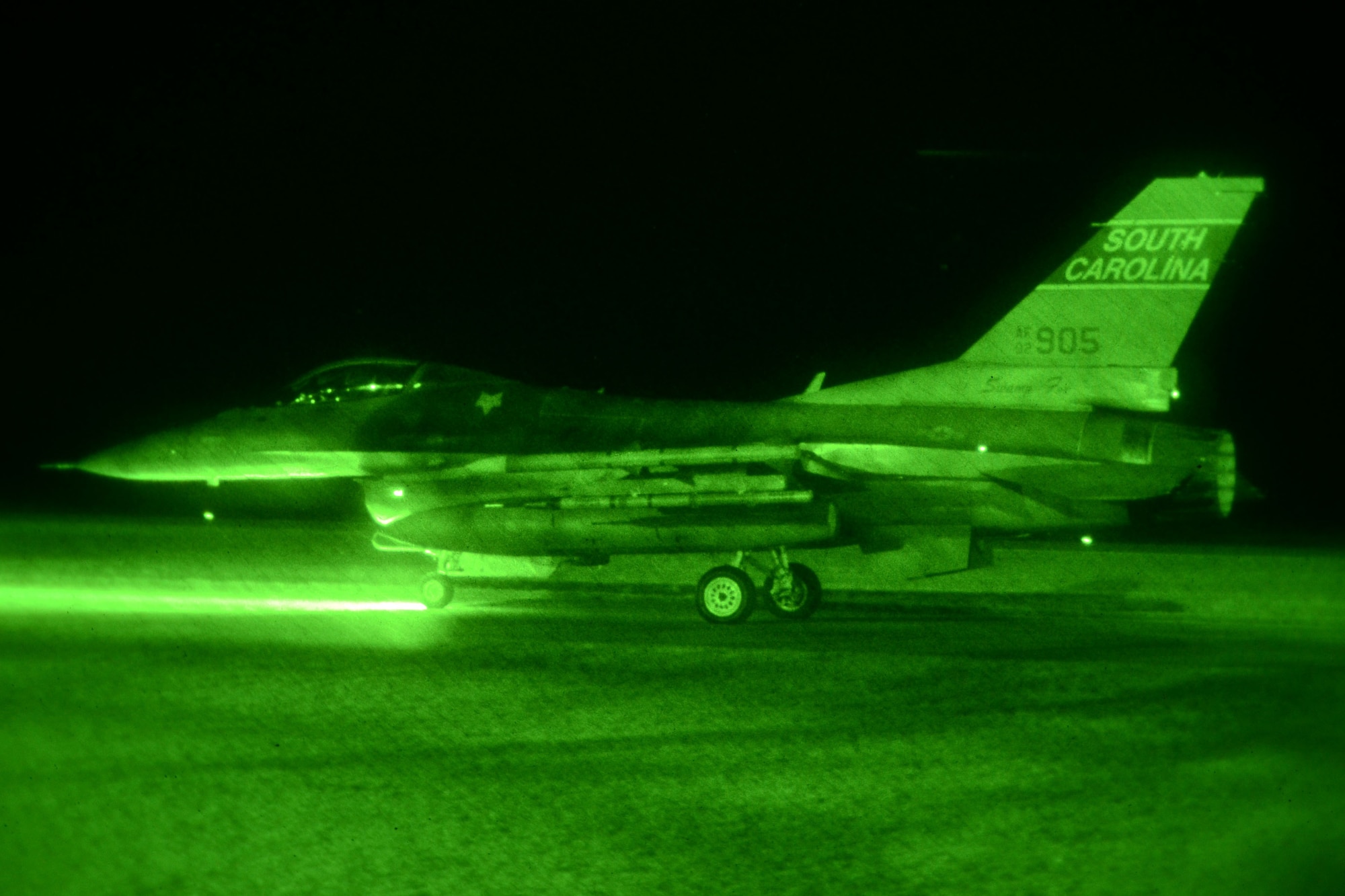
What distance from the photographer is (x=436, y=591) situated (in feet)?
42.6

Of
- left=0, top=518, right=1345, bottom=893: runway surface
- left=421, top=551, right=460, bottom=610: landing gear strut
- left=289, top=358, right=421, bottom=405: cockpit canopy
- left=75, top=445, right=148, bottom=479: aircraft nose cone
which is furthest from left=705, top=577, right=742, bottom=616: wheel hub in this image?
left=75, top=445, right=148, bottom=479: aircraft nose cone

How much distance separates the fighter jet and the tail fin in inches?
0.5

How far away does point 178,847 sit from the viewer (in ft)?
15.0

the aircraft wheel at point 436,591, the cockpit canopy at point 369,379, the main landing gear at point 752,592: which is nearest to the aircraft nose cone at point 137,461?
the cockpit canopy at point 369,379

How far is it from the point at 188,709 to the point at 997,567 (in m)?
12.9

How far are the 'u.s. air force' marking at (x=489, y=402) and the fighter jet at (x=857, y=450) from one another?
0.02 meters

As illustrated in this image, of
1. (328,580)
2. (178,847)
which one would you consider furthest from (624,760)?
(328,580)

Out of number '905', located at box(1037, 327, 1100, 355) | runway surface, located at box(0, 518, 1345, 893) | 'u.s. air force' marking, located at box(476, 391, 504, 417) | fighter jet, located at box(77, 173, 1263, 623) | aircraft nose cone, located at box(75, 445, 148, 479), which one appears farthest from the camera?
aircraft nose cone, located at box(75, 445, 148, 479)

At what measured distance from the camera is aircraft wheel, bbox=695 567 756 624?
1164 centimetres

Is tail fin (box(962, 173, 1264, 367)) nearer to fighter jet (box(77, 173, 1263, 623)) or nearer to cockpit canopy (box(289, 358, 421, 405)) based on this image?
fighter jet (box(77, 173, 1263, 623))

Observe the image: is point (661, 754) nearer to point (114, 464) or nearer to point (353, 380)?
point (353, 380)

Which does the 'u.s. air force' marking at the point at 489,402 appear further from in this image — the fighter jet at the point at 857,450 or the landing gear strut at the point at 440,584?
the landing gear strut at the point at 440,584

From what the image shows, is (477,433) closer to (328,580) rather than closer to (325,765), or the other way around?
(328,580)

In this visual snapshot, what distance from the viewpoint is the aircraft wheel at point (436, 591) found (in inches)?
509
